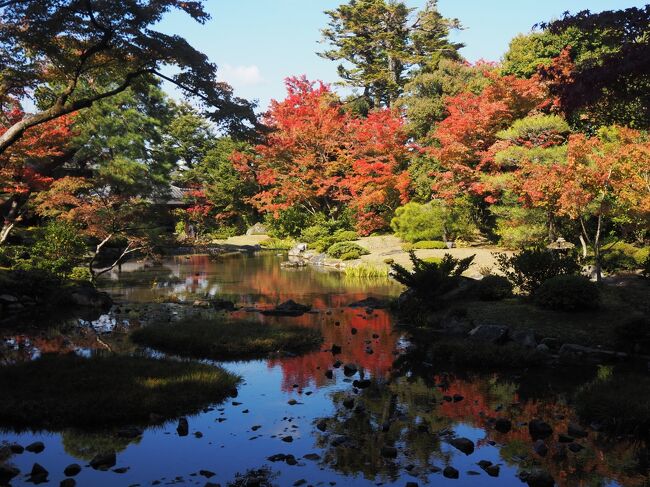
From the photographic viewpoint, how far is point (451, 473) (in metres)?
5.14

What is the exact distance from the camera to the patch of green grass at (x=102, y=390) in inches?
245

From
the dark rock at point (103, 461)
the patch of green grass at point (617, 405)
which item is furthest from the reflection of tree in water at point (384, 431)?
the dark rock at point (103, 461)

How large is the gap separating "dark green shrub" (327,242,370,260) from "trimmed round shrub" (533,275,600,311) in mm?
15981

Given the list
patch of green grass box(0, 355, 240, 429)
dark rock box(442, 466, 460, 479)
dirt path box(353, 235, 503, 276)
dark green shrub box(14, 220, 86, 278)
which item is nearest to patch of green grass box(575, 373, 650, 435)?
Result: dark rock box(442, 466, 460, 479)

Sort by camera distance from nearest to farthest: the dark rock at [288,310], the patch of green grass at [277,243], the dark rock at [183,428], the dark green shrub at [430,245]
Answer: the dark rock at [183,428]
the dark rock at [288,310]
the dark green shrub at [430,245]
the patch of green grass at [277,243]

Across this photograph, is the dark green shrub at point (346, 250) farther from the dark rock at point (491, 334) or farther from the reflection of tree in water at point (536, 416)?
the reflection of tree in water at point (536, 416)

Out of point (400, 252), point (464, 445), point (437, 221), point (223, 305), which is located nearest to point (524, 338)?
point (464, 445)

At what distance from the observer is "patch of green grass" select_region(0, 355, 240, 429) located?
245 inches

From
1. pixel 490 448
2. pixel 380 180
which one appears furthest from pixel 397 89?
pixel 490 448

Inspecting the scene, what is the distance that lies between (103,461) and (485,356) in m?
6.04

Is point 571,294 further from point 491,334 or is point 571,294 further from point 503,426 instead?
point 503,426

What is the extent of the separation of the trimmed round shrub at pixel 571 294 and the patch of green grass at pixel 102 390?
671 cm

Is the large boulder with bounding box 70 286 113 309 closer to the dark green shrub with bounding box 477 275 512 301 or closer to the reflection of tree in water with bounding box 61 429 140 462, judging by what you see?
the reflection of tree in water with bounding box 61 429 140 462

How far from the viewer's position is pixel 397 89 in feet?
131
